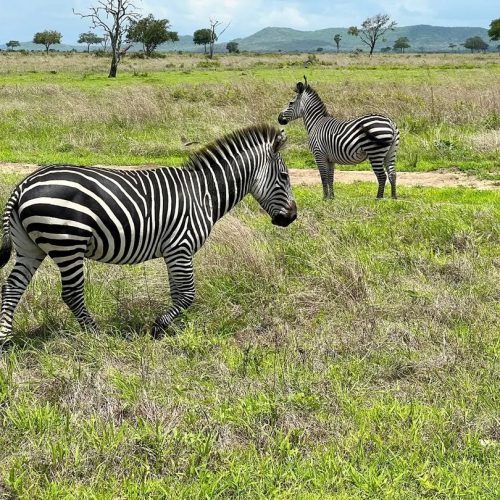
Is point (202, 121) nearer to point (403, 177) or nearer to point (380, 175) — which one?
point (403, 177)

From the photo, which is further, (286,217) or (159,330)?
(286,217)

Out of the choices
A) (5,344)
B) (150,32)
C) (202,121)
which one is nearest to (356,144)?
(5,344)

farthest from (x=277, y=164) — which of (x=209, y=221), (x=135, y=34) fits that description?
(x=135, y=34)

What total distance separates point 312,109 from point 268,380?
796 cm

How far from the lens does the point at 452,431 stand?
3697 millimetres

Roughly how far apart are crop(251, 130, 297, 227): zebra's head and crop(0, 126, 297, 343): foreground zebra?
10 millimetres

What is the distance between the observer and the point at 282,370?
4.42m

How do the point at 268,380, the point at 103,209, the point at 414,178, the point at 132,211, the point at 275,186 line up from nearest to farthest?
the point at 268,380 → the point at 103,209 → the point at 132,211 → the point at 275,186 → the point at 414,178

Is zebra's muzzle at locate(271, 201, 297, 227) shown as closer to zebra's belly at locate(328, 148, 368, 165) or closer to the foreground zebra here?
the foreground zebra

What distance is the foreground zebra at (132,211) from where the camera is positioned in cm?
444

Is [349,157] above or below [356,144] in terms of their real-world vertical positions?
below

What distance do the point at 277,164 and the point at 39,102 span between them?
1538 centimetres

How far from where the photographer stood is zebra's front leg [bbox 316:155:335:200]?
10.2m

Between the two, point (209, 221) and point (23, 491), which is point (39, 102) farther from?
point (23, 491)
